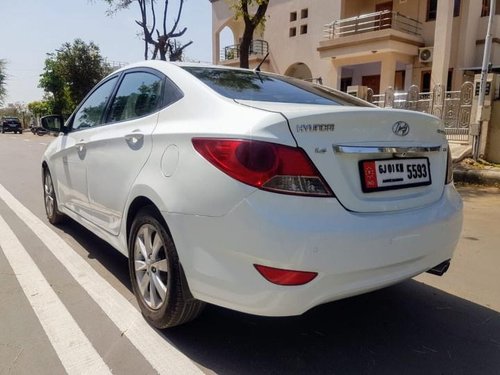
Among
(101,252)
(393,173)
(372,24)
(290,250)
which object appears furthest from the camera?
(372,24)

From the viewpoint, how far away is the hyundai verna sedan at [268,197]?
80.5 inches

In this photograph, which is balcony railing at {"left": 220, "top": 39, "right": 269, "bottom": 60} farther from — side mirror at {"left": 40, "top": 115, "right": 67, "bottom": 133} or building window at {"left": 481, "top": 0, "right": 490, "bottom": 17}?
side mirror at {"left": 40, "top": 115, "right": 67, "bottom": 133}

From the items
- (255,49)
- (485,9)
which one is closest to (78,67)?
(255,49)

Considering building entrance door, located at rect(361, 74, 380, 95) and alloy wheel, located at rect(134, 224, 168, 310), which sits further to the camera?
building entrance door, located at rect(361, 74, 380, 95)

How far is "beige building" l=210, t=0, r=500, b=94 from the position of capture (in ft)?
57.8

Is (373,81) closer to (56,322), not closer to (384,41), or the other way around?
(384,41)

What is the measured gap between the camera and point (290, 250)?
199cm

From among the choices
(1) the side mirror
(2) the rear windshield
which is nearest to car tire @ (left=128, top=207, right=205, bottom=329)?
(2) the rear windshield

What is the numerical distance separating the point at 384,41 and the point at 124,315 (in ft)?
56.3

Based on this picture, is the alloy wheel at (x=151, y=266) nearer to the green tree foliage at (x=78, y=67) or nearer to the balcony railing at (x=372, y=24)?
the balcony railing at (x=372, y=24)

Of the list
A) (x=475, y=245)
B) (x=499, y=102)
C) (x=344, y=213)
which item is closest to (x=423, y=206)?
(x=344, y=213)

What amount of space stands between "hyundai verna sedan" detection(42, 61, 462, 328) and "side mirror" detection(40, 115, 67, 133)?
6.57 ft

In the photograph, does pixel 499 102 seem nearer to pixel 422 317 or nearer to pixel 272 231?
pixel 422 317

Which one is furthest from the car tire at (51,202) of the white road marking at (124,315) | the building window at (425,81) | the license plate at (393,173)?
the building window at (425,81)
